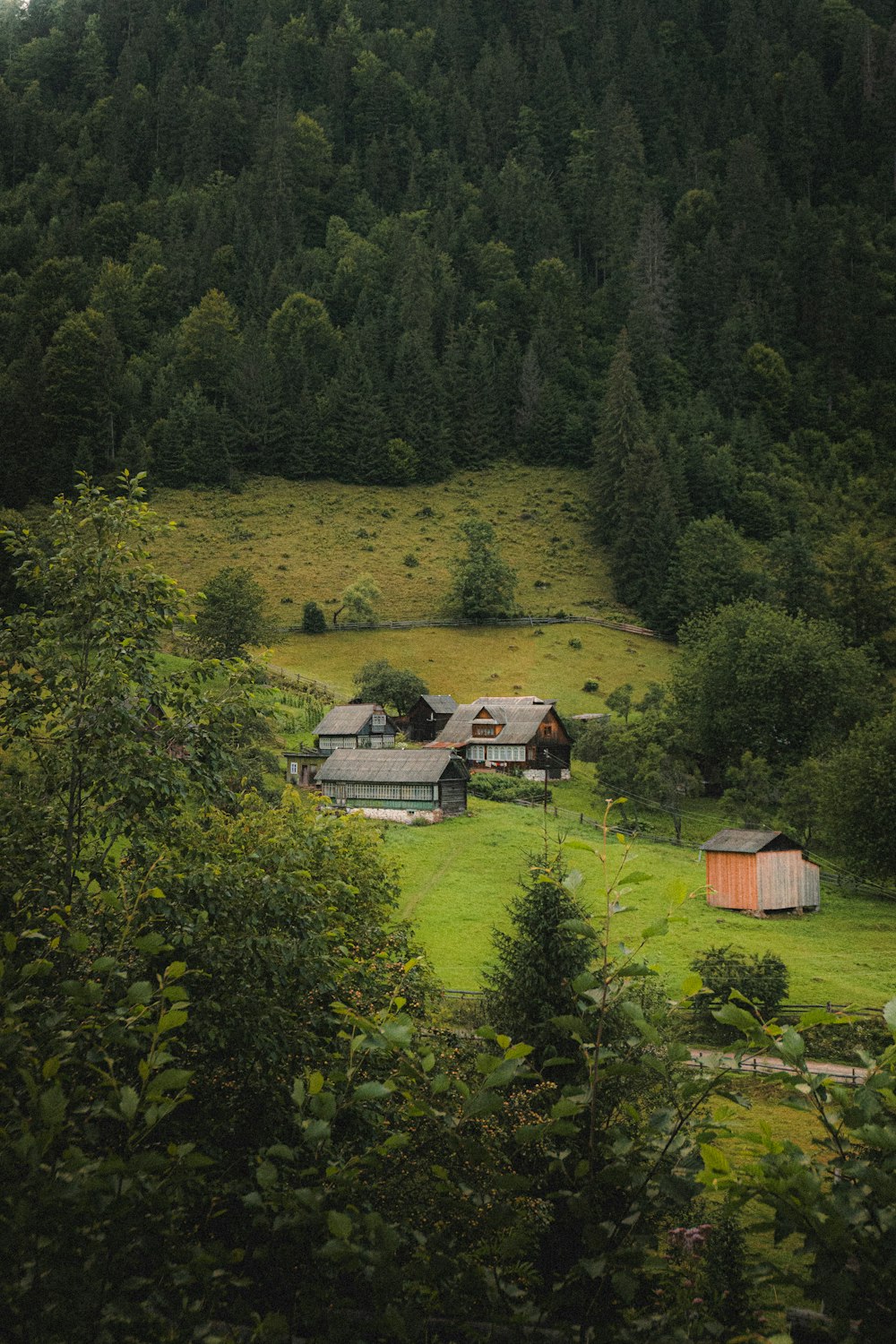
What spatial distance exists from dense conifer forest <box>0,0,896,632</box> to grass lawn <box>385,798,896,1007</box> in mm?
43198

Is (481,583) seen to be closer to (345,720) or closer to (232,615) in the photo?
(232,615)

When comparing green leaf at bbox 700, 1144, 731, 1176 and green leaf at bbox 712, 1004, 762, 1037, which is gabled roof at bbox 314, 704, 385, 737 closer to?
green leaf at bbox 712, 1004, 762, 1037

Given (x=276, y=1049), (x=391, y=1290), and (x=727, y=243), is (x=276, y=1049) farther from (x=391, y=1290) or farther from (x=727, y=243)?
(x=727, y=243)

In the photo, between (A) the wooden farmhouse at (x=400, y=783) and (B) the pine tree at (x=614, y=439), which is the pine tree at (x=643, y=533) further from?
(A) the wooden farmhouse at (x=400, y=783)

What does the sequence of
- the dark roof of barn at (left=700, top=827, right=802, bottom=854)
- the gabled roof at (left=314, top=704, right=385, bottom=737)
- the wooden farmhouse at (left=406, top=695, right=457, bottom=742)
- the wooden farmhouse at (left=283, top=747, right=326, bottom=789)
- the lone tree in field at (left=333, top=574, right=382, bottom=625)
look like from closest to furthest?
1. the dark roof of barn at (left=700, top=827, right=802, bottom=854)
2. the wooden farmhouse at (left=283, top=747, right=326, bottom=789)
3. the gabled roof at (left=314, top=704, right=385, bottom=737)
4. the wooden farmhouse at (left=406, top=695, right=457, bottom=742)
5. the lone tree in field at (left=333, top=574, right=382, bottom=625)

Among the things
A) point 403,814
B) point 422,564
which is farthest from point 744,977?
point 422,564

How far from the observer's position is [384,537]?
109m

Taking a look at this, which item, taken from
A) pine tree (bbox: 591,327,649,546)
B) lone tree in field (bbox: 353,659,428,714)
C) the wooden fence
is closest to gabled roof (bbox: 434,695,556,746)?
lone tree in field (bbox: 353,659,428,714)

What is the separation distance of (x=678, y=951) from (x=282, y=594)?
2534 inches

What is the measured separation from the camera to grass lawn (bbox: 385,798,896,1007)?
34.0 metres

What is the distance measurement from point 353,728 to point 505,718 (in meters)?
10.6

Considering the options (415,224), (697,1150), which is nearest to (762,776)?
(697,1150)

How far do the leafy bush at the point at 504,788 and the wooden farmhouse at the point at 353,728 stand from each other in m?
6.89

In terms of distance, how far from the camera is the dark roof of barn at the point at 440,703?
72812mm
